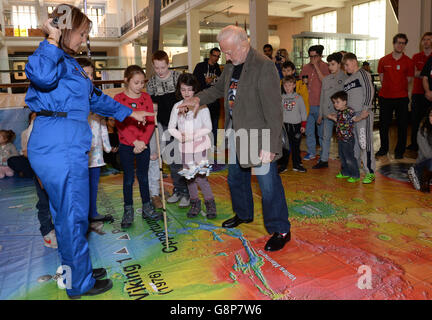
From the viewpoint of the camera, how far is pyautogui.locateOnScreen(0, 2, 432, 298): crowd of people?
1790mm

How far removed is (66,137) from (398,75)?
4.90 meters

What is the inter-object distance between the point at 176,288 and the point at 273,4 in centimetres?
1784

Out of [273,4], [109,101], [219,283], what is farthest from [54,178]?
[273,4]

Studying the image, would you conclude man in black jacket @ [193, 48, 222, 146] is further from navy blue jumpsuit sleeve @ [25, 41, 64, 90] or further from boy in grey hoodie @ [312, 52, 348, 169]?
navy blue jumpsuit sleeve @ [25, 41, 64, 90]

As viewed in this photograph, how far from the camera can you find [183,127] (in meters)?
3.15

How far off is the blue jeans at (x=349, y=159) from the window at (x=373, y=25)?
13.1 meters

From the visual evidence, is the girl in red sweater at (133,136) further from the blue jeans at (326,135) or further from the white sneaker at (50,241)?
the blue jeans at (326,135)

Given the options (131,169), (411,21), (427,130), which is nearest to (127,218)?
(131,169)

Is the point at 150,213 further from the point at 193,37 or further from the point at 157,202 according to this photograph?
the point at 193,37

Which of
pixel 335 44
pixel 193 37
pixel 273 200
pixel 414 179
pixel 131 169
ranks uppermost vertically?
pixel 193 37

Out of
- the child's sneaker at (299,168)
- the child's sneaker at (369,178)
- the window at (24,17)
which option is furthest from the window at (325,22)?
the window at (24,17)

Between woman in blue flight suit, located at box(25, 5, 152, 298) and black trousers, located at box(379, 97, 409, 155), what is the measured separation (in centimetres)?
456

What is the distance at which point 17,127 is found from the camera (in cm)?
542

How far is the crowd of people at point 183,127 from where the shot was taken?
179 cm
